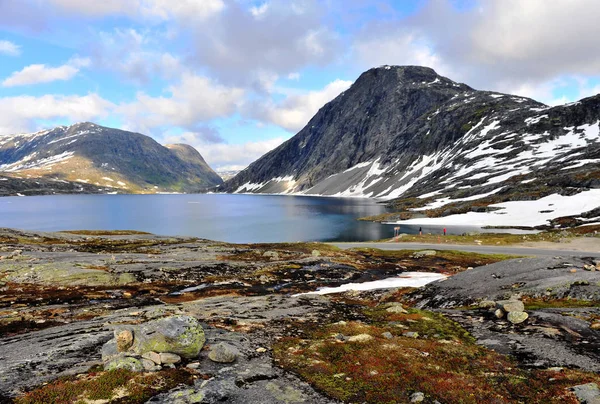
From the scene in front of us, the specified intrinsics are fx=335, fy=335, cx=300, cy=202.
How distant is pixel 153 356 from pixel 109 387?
2.11m

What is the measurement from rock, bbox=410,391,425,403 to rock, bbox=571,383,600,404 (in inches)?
169

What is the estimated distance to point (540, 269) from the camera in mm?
27000

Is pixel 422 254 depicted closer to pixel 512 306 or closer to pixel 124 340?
pixel 512 306

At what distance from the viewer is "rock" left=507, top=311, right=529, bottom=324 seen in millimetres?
17141

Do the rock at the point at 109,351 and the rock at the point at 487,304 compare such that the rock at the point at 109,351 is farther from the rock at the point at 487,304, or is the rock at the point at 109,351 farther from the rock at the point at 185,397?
the rock at the point at 487,304

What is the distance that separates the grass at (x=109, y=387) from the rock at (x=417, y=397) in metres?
6.78

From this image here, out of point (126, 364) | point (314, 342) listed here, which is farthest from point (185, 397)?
point (314, 342)

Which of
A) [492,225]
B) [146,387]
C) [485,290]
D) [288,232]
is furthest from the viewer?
[288,232]

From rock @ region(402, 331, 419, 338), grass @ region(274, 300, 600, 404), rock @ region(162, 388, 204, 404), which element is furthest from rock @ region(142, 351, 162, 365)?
rock @ region(402, 331, 419, 338)

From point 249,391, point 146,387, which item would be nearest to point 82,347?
point 146,387

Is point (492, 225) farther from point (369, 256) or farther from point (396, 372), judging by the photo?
point (396, 372)

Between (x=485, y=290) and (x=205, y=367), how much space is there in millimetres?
21734

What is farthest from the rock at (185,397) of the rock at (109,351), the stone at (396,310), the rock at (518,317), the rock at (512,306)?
the rock at (512,306)

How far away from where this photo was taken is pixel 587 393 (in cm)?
972
